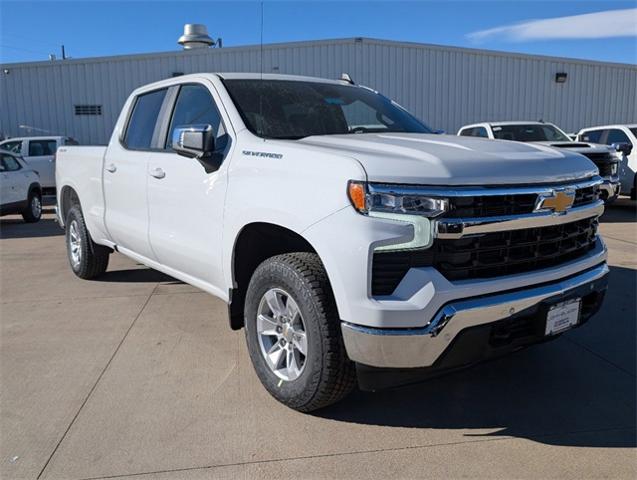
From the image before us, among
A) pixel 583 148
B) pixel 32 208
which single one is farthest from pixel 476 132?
pixel 32 208

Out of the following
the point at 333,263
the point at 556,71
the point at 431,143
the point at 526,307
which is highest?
the point at 556,71

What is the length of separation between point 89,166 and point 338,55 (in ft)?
49.7

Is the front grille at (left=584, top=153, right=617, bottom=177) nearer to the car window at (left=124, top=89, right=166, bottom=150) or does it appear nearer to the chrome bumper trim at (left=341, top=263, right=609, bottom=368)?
the car window at (left=124, top=89, right=166, bottom=150)

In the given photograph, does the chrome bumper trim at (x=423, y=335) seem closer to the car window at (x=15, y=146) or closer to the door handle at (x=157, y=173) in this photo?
the door handle at (x=157, y=173)

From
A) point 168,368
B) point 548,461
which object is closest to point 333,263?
point 548,461

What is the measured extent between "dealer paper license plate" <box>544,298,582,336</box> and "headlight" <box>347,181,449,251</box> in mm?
865

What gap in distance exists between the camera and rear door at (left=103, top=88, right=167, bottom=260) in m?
4.50

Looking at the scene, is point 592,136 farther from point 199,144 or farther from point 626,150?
point 199,144

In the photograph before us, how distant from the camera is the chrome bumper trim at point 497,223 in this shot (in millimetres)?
2508

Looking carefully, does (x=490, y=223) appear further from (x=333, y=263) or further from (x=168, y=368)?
(x=168, y=368)

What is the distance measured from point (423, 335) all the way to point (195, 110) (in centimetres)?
257

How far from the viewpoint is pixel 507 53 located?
20766 millimetres

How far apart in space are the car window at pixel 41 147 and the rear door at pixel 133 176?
38.2 feet

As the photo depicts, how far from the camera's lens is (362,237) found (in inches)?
98.3
